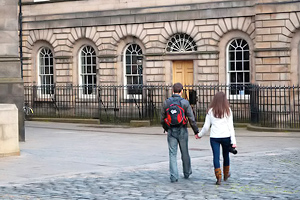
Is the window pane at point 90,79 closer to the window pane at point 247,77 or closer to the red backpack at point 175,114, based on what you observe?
the window pane at point 247,77

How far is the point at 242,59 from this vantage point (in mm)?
28875

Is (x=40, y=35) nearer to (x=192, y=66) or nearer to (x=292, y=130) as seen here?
(x=192, y=66)

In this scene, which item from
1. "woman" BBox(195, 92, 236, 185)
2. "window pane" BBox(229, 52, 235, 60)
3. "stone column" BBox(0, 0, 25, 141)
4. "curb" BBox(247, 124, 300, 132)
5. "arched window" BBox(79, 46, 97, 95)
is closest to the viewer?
"woman" BBox(195, 92, 236, 185)

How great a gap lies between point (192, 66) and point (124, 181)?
18525 millimetres

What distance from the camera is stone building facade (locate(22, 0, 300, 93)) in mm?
26766

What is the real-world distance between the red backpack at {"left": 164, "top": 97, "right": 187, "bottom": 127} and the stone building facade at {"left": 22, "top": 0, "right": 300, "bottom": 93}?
604 inches

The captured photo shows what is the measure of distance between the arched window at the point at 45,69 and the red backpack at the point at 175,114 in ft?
75.1

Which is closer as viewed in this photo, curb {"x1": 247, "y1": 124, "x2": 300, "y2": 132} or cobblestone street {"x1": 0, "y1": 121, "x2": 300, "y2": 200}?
cobblestone street {"x1": 0, "y1": 121, "x2": 300, "y2": 200}

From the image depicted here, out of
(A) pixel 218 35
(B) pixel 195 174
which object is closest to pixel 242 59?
(A) pixel 218 35

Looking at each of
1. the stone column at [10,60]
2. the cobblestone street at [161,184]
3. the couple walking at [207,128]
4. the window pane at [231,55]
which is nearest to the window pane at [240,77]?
the window pane at [231,55]

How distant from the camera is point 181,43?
30.1 m

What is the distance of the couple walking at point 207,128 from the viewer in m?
11.6

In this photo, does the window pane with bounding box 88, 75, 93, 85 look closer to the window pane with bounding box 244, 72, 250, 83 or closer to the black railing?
the black railing

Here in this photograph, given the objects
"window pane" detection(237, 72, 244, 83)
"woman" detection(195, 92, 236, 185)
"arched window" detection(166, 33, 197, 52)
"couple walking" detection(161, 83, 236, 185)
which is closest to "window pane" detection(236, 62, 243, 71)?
"window pane" detection(237, 72, 244, 83)
